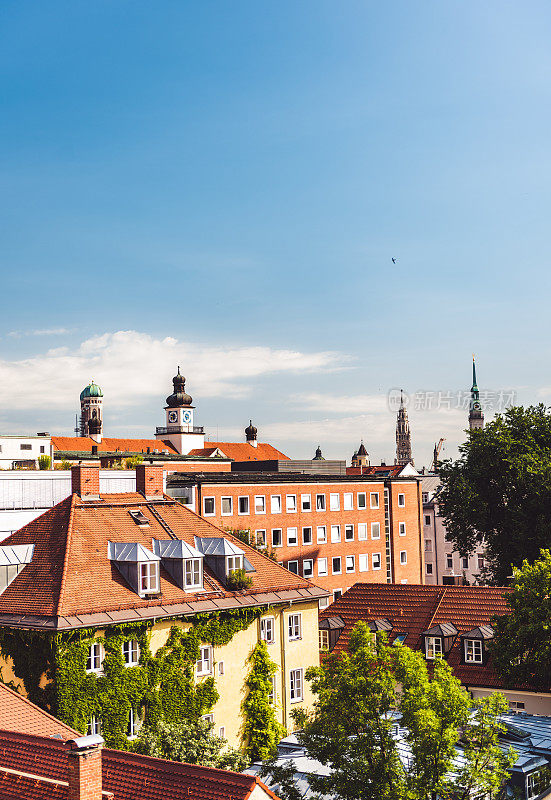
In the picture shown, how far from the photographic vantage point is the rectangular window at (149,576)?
34.8 m

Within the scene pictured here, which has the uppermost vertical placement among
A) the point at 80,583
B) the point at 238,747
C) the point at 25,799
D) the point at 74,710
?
the point at 80,583

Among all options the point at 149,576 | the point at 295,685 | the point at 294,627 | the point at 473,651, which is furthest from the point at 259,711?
the point at 473,651

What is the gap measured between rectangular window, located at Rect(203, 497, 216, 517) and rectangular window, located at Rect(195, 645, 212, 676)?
25784 mm

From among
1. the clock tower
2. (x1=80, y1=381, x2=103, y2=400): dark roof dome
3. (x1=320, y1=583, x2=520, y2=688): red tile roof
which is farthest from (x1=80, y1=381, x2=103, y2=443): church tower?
(x1=320, y1=583, x2=520, y2=688): red tile roof

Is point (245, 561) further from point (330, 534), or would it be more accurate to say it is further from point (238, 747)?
point (330, 534)

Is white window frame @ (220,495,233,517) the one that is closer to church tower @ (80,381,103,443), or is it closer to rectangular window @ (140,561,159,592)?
rectangular window @ (140,561,159,592)

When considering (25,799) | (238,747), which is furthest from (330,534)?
(25,799)

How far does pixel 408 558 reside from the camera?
81.9 metres

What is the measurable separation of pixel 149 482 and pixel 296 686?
12.1 metres

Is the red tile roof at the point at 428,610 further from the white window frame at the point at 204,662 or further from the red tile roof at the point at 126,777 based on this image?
the red tile roof at the point at 126,777

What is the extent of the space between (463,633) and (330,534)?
103ft

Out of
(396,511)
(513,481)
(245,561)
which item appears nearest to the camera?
(245,561)

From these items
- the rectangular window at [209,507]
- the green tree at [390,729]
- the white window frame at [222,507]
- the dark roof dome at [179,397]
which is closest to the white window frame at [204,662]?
the green tree at [390,729]

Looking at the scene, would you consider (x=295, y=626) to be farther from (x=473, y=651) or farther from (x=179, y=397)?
(x=179, y=397)
